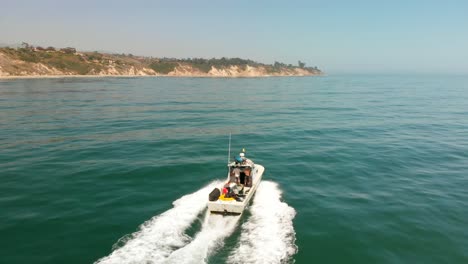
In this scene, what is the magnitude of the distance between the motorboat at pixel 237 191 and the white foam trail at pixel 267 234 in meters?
1.04

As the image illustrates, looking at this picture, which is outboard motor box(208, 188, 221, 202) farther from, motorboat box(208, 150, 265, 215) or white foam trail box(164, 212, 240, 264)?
white foam trail box(164, 212, 240, 264)

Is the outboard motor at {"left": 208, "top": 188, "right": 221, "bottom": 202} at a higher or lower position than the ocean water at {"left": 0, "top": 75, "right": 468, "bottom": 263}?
higher

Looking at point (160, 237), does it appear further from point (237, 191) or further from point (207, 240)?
point (237, 191)

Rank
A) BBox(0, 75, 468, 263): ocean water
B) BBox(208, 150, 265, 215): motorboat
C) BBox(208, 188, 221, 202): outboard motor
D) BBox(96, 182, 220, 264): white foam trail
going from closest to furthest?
BBox(96, 182, 220, 264): white foam trail → BBox(0, 75, 468, 263): ocean water → BBox(208, 150, 265, 215): motorboat → BBox(208, 188, 221, 202): outboard motor

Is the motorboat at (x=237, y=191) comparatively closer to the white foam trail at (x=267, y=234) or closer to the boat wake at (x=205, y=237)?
the boat wake at (x=205, y=237)

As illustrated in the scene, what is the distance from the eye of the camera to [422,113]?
6638 centimetres

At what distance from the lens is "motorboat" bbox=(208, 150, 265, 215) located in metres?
19.5

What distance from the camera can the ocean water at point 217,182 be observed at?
54.7 ft

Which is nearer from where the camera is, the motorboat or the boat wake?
the boat wake

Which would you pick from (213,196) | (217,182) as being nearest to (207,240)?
(213,196)

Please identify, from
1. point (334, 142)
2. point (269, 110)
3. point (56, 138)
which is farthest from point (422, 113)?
point (56, 138)

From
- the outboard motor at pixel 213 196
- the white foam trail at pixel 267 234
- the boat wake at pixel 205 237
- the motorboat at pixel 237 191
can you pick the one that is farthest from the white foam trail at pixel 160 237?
the white foam trail at pixel 267 234

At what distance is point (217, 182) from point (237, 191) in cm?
551

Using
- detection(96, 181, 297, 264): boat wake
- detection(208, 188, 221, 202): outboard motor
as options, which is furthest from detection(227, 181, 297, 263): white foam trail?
detection(208, 188, 221, 202): outboard motor
